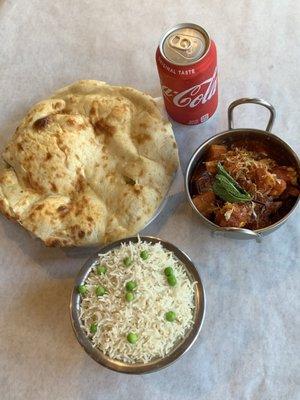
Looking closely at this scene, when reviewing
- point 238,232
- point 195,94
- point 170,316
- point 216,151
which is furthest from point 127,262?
point 195,94

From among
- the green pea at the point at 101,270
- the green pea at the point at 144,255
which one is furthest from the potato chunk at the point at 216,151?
the green pea at the point at 101,270

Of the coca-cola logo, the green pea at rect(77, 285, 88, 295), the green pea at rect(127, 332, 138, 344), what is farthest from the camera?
the coca-cola logo

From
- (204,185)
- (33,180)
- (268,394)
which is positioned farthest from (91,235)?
(268,394)

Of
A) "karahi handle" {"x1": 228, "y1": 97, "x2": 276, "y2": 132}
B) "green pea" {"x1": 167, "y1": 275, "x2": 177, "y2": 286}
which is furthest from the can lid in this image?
"green pea" {"x1": 167, "y1": 275, "x2": 177, "y2": 286}

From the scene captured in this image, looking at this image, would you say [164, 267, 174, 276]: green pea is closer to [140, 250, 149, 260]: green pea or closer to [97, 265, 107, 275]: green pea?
[140, 250, 149, 260]: green pea

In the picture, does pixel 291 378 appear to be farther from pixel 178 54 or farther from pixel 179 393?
pixel 178 54

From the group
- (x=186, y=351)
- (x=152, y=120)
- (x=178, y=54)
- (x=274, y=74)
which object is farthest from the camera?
(x=274, y=74)

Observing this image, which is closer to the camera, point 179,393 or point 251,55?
point 179,393
